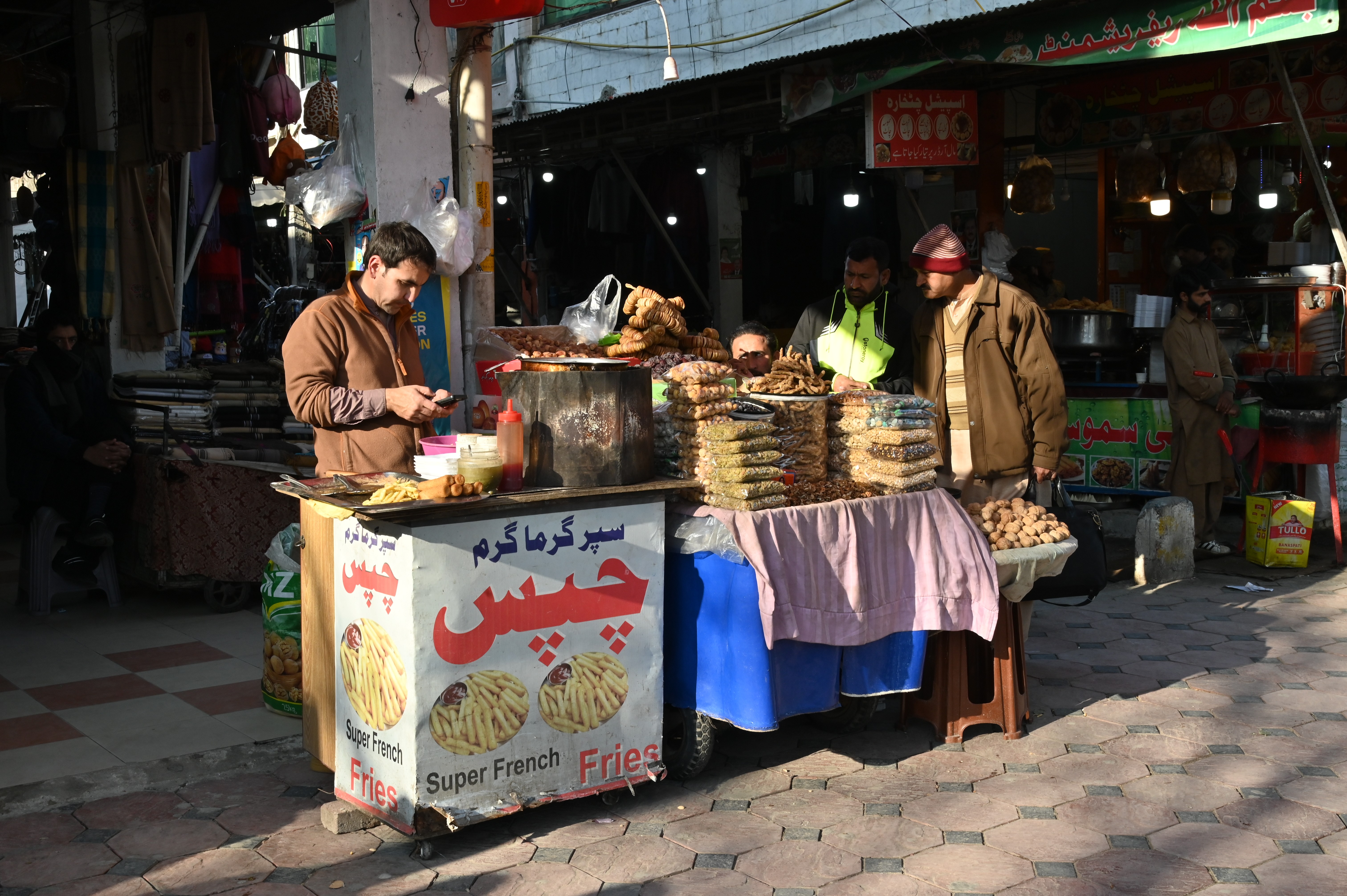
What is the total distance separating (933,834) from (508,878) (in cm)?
138

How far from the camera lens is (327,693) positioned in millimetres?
4113

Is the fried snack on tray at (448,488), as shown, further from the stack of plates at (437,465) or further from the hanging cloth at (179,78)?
the hanging cloth at (179,78)

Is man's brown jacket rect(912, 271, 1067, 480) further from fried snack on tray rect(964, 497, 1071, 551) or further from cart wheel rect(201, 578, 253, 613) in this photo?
cart wheel rect(201, 578, 253, 613)

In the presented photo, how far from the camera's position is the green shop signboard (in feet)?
28.7

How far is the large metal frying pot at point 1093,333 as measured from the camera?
9023 mm

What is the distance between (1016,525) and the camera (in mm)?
4723

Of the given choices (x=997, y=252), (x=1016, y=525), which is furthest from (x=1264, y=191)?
(x=1016, y=525)

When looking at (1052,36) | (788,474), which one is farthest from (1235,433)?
(788,474)

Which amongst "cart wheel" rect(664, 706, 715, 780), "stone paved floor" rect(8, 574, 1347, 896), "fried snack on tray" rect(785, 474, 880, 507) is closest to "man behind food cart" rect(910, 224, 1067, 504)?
"fried snack on tray" rect(785, 474, 880, 507)

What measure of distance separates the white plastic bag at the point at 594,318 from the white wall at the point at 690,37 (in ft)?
16.0

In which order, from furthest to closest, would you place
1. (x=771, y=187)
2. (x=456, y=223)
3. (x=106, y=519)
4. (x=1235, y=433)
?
(x=771, y=187), (x=1235, y=433), (x=106, y=519), (x=456, y=223)

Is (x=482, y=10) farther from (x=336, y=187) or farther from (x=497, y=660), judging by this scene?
(x=497, y=660)

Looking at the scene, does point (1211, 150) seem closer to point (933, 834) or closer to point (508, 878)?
point (933, 834)

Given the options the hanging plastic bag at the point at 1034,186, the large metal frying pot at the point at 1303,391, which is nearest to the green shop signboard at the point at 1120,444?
the large metal frying pot at the point at 1303,391
